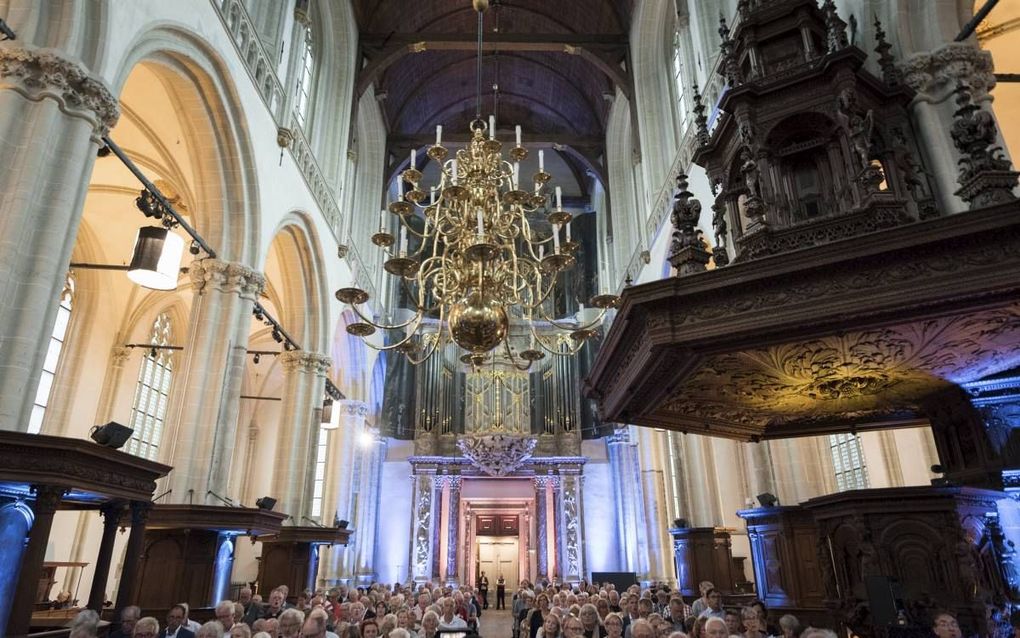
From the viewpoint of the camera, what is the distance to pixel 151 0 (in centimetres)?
680

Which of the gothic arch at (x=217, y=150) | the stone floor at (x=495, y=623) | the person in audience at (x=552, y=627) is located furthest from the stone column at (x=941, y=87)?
the stone floor at (x=495, y=623)

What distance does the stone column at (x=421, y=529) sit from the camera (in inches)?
727

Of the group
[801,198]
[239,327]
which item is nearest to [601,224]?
[239,327]

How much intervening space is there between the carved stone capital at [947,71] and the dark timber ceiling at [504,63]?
1019 centimetres

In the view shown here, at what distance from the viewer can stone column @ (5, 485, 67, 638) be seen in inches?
161

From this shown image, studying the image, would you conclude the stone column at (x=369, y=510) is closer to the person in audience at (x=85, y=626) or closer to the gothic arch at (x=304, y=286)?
the gothic arch at (x=304, y=286)

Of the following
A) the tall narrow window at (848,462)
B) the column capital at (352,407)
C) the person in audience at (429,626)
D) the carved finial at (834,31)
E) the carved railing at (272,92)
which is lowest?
the person in audience at (429,626)

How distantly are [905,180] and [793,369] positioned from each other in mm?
2198

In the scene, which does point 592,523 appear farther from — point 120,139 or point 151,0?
point 151,0

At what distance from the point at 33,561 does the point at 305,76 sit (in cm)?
1103

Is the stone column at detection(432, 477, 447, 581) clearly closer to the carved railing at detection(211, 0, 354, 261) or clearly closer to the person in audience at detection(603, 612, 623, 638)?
the carved railing at detection(211, 0, 354, 261)

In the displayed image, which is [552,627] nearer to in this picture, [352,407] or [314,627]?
[314,627]

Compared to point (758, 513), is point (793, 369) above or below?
above

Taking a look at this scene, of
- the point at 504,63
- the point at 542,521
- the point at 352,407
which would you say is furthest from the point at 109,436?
the point at 504,63
